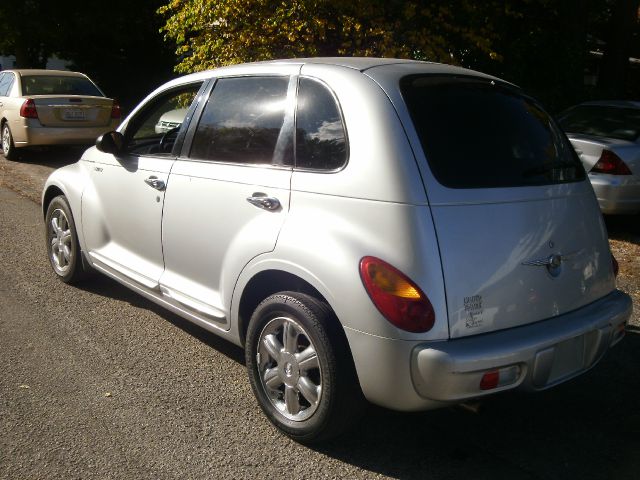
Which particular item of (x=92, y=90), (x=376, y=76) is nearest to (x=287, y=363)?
(x=376, y=76)

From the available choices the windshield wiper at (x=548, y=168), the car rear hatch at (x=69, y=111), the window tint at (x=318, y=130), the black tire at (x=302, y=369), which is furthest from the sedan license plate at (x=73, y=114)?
the windshield wiper at (x=548, y=168)

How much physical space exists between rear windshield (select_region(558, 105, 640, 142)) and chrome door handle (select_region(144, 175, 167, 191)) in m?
5.48

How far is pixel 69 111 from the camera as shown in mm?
11852

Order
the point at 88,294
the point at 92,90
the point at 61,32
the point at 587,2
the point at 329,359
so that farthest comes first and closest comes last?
the point at 61,32
the point at 587,2
the point at 92,90
the point at 88,294
the point at 329,359

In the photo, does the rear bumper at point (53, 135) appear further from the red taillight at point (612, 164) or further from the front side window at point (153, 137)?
the red taillight at point (612, 164)

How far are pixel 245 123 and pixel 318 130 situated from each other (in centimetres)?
61

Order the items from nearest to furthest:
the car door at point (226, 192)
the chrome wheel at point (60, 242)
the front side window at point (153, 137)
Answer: the car door at point (226, 192) → the front side window at point (153, 137) → the chrome wheel at point (60, 242)

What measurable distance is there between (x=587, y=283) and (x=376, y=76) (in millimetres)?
1418

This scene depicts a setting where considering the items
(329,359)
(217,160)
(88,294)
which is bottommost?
(88,294)

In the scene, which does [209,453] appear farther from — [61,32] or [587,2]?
[61,32]

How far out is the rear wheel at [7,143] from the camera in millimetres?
12578

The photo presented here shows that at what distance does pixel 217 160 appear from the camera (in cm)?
405

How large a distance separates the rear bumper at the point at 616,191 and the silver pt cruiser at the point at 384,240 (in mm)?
3873

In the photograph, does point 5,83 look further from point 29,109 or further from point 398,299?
point 398,299
